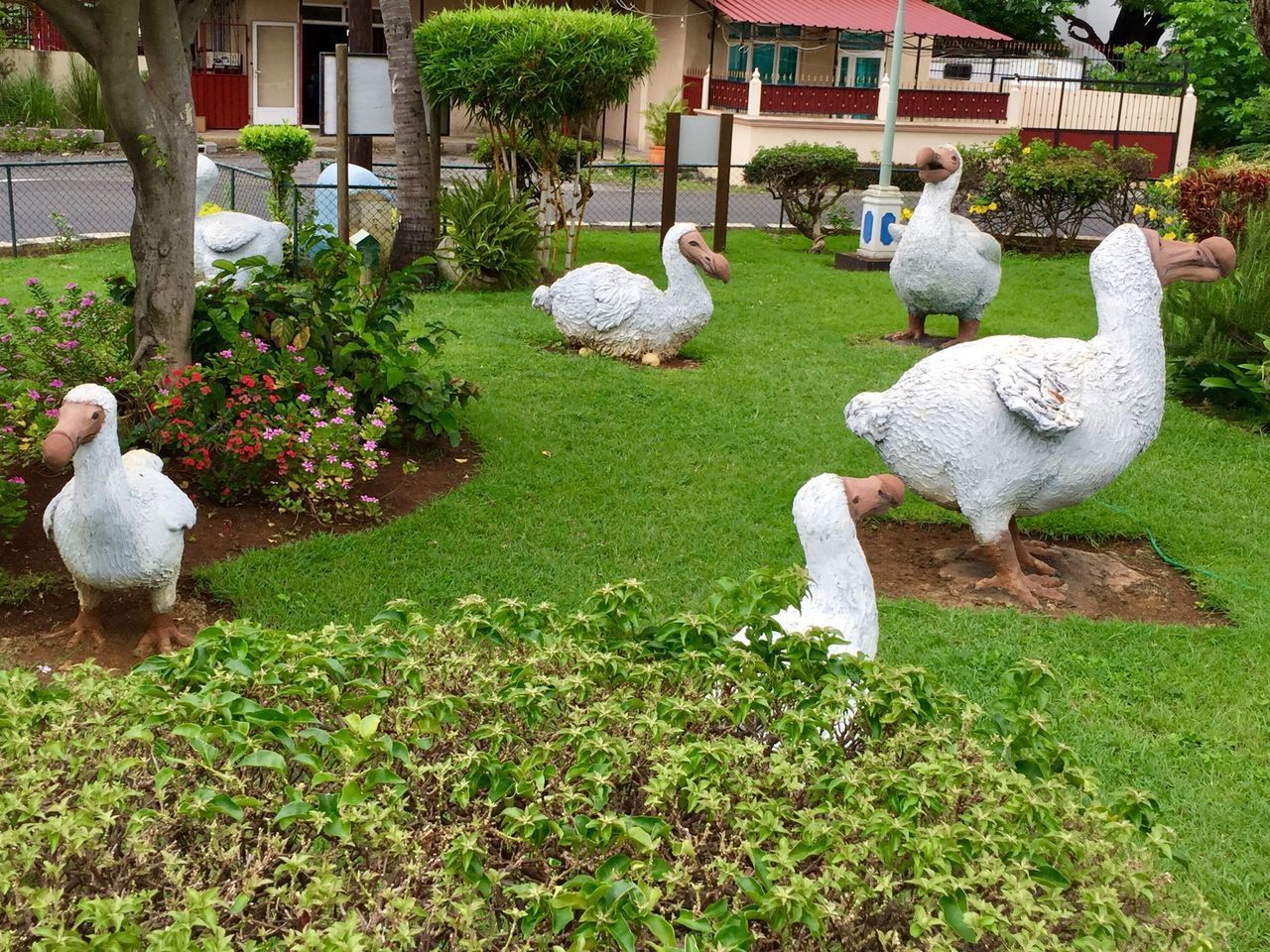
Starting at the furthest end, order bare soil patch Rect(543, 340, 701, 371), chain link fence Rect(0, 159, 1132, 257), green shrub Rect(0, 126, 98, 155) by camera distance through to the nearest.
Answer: green shrub Rect(0, 126, 98, 155) → chain link fence Rect(0, 159, 1132, 257) → bare soil patch Rect(543, 340, 701, 371)

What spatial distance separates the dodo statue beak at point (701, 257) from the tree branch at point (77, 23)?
14.8 ft

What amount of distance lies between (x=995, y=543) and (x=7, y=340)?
482 cm

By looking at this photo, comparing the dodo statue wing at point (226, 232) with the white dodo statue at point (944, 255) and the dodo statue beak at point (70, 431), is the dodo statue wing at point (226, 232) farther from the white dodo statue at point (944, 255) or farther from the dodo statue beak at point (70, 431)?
the dodo statue beak at point (70, 431)

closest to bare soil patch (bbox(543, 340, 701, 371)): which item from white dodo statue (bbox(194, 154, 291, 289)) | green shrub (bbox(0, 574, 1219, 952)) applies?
white dodo statue (bbox(194, 154, 291, 289))

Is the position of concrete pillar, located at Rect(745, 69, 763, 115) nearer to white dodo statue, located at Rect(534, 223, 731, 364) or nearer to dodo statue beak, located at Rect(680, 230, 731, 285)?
white dodo statue, located at Rect(534, 223, 731, 364)

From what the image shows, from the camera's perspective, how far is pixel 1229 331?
364 inches

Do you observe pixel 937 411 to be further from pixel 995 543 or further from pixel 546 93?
pixel 546 93

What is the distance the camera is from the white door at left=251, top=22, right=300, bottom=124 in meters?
27.9

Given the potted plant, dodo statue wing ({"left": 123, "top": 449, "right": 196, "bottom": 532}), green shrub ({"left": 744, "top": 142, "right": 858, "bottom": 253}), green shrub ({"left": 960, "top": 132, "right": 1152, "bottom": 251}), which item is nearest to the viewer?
dodo statue wing ({"left": 123, "top": 449, "right": 196, "bottom": 532})

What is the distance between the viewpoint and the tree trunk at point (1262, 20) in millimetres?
8727

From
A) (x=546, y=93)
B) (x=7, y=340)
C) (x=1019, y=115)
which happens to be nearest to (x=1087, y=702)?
(x=7, y=340)

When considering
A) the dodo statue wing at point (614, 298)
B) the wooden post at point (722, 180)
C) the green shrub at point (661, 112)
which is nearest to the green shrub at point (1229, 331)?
the dodo statue wing at point (614, 298)

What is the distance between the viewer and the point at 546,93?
1127 centimetres

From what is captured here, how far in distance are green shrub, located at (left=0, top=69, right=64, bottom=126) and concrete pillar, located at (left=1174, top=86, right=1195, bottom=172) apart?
21.0 m
